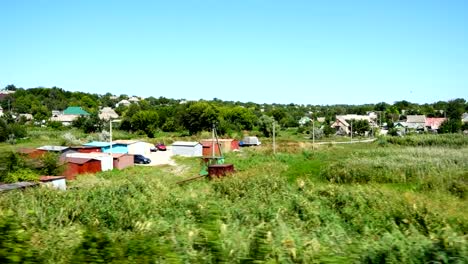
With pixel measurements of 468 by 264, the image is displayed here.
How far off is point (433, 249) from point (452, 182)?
1400cm

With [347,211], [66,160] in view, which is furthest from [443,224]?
[66,160]

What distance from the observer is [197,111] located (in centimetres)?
6200

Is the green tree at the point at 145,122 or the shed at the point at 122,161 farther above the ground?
the green tree at the point at 145,122

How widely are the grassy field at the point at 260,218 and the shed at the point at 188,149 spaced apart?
10218 mm

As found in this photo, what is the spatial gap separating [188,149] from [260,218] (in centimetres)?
2938

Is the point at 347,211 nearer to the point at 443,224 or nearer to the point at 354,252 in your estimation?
the point at 443,224

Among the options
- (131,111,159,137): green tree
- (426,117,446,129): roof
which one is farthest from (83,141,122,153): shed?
(426,117,446,129): roof

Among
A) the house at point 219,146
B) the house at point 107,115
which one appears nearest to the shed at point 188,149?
the house at point 219,146

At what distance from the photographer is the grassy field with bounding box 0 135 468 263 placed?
4488 millimetres

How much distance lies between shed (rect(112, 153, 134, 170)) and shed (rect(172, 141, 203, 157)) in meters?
8.31

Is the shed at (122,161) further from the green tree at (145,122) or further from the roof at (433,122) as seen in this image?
the roof at (433,122)

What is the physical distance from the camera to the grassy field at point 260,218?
4488 millimetres

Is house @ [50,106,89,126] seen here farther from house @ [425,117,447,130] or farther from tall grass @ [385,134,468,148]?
house @ [425,117,447,130]

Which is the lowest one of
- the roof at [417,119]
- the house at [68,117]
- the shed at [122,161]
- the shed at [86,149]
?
the shed at [122,161]
